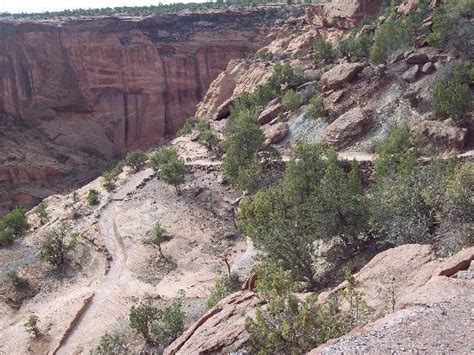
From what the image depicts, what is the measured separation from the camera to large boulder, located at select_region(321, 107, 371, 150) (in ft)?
107

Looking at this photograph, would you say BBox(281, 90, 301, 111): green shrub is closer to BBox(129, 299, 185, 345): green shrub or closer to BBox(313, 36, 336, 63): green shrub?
BBox(313, 36, 336, 63): green shrub

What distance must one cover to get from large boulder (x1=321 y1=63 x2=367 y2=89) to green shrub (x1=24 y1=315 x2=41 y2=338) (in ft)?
88.4

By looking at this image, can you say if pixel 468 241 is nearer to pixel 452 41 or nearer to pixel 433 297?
pixel 433 297

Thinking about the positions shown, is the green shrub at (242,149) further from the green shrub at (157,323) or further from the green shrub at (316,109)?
the green shrub at (157,323)

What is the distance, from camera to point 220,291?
20234mm

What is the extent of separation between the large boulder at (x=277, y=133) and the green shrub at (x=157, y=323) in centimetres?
1980

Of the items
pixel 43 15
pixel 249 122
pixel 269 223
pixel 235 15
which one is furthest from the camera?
pixel 43 15

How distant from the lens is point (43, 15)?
273 feet

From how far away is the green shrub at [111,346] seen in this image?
1930cm

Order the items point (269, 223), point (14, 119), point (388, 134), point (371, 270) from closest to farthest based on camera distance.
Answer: point (371, 270) → point (269, 223) → point (388, 134) → point (14, 119)

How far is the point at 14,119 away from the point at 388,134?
5497 centimetres

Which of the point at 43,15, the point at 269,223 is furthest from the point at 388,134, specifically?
the point at 43,15

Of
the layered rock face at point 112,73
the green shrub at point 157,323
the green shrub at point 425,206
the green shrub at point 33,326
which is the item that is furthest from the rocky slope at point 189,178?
the green shrub at point 425,206

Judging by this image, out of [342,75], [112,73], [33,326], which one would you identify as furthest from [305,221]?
[112,73]
